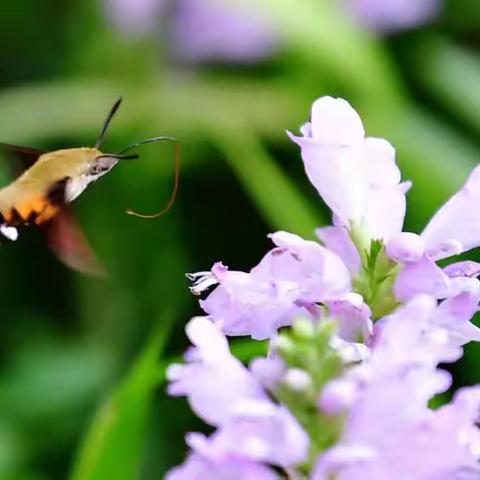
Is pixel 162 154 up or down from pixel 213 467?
down

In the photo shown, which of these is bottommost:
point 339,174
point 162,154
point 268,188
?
point 162,154

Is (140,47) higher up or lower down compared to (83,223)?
higher up

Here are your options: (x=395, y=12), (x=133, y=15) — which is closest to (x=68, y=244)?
(x=133, y=15)

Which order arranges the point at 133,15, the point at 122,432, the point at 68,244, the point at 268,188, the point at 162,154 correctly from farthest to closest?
the point at 133,15 < the point at 162,154 < the point at 268,188 < the point at 122,432 < the point at 68,244

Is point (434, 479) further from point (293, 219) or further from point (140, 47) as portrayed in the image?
point (140, 47)

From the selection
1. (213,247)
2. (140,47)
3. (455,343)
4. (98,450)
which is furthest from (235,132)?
(455,343)

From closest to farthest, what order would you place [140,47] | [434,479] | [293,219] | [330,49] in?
[434,479] < [293,219] < [330,49] < [140,47]

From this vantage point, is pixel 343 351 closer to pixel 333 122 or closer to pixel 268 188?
pixel 333 122
